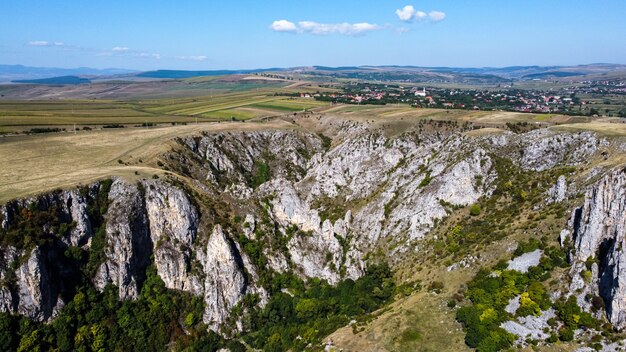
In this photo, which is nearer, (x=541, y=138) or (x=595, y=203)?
(x=595, y=203)

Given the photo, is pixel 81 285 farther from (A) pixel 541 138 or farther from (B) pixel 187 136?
(A) pixel 541 138

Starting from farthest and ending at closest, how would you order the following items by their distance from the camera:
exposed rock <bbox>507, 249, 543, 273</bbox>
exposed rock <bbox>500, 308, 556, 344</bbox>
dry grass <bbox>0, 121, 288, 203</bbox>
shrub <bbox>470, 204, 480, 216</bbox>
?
dry grass <bbox>0, 121, 288, 203</bbox>, shrub <bbox>470, 204, 480, 216</bbox>, exposed rock <bbox>507, 249, 543, 273</bbox>, exposed rock <bbox>500, 308, 556, 344</bbox>

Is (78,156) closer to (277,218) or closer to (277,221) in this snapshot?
(277,218)

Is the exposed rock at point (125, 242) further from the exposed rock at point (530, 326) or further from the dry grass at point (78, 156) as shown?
the exposed rock at point (530, 326)

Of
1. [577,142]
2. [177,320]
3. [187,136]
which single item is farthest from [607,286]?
[187,136]

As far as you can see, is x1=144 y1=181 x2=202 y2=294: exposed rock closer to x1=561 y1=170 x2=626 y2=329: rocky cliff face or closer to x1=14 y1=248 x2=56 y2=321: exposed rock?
x1=14 y1=248 x2=56 y2=321: exposed rock

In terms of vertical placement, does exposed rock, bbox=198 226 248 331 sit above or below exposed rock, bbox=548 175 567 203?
below

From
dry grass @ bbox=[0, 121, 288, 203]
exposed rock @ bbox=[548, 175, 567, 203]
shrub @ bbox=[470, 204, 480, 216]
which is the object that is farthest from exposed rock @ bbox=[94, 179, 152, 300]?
exposed rock @ bbox=[548, 175, 567, 203]
